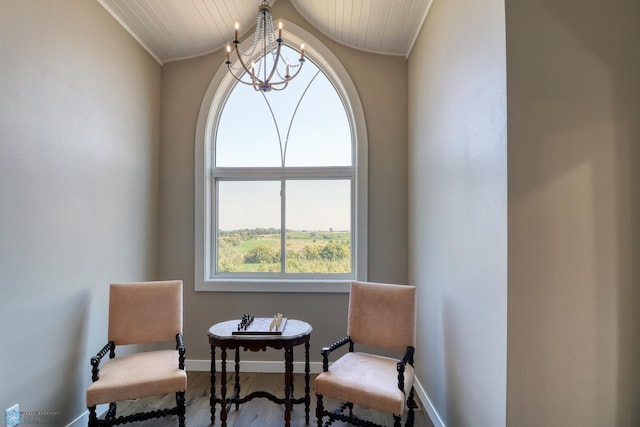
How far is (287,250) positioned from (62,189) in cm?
186

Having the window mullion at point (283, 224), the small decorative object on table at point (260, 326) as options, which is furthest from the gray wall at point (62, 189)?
the window mullion at point (283, 224)

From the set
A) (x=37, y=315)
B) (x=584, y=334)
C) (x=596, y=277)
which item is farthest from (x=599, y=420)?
(x=37, y=315)

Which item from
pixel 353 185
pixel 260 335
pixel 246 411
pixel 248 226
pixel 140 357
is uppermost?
pixel 353 185

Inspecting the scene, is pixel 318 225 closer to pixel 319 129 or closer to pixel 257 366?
pixel 319 129

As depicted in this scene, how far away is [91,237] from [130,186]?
592 mm

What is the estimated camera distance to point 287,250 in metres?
3.37

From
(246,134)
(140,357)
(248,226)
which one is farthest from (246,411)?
(246,134)

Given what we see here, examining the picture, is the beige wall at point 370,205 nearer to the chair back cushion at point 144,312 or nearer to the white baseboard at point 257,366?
the white baseboard at point 257,366

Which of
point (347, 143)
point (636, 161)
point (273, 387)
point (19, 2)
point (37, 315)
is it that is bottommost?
point (273, 387)

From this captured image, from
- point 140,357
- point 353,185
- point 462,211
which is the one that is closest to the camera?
point 462,211

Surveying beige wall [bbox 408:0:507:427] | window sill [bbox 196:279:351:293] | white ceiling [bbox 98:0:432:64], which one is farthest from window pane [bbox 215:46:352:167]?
window sill [bbox 196:279:351:293]

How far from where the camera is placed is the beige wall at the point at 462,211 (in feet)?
4.99

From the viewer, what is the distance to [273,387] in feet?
9.45

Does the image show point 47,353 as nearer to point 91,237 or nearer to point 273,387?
point 91,237
